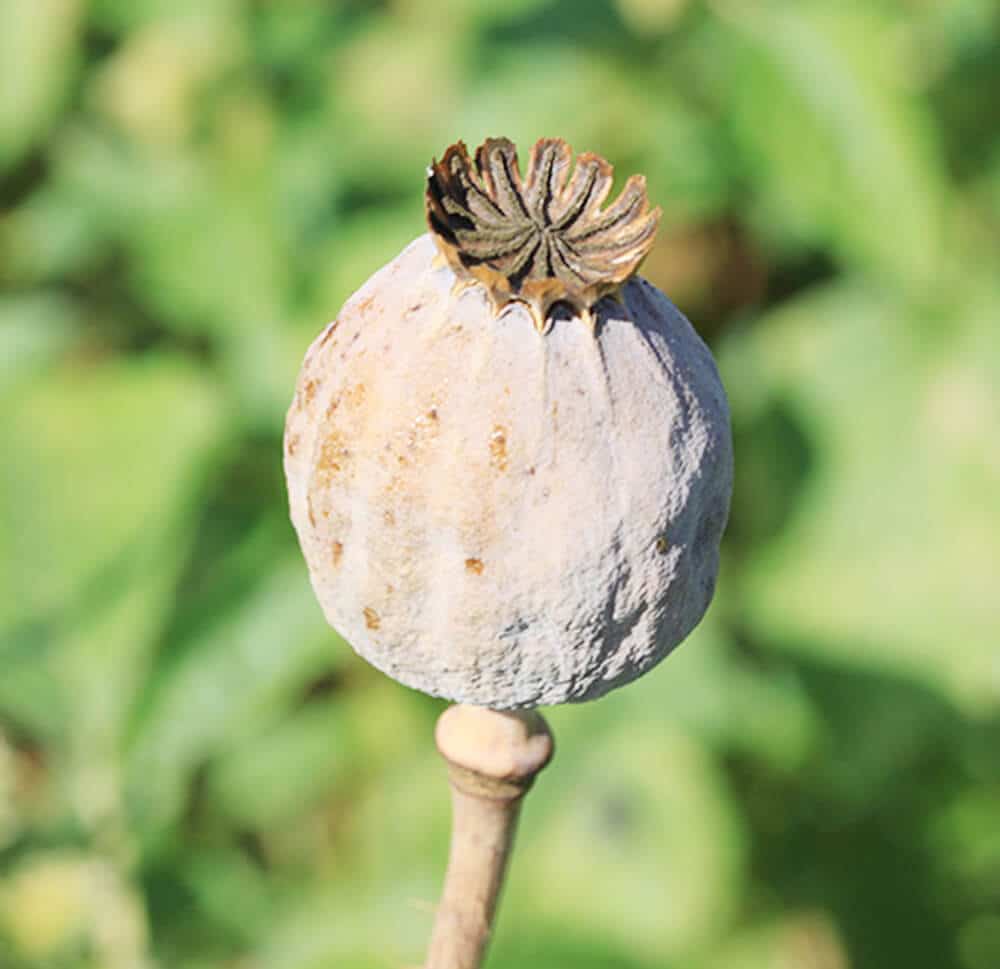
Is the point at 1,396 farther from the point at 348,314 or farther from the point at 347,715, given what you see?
the point at 348,314

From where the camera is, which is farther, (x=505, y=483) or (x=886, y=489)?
(x=886, y=489)

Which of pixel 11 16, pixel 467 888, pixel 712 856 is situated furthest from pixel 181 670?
pixel 11 16

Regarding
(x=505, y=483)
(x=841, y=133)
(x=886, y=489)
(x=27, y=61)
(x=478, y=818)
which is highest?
(x=27, y=61)

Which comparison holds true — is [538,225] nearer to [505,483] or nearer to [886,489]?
[505,483]

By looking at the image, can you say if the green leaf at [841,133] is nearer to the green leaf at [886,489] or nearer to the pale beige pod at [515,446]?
the green leaf at [886,489]

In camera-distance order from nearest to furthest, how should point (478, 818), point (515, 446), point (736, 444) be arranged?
point (515, 446) < point (478, 818) < point (736, 444)

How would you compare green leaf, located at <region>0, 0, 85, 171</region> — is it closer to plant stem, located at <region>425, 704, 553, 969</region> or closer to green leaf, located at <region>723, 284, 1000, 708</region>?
green leaf, located at <region>723, 284, 1000, 708</region>

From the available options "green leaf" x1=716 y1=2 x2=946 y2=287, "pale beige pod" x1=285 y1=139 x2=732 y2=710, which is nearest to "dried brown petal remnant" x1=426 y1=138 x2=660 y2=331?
"pale beige pod" x1=285 y1=139 x2=732 y2=710

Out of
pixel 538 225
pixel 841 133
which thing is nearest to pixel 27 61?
pixel 841 133
